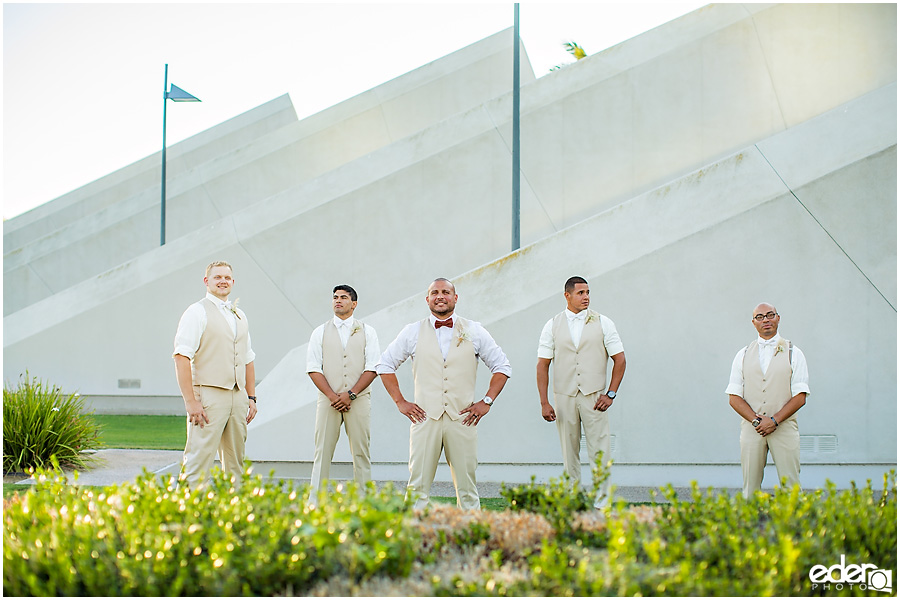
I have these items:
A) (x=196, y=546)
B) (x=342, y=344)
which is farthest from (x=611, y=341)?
(x=196, y=546)

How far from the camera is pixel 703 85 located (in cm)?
1149

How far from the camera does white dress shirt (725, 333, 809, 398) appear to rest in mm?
5312

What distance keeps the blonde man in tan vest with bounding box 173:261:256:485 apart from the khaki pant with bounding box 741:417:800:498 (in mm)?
3454

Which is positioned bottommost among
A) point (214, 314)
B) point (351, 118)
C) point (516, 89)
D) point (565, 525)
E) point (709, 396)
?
point (565, 525)

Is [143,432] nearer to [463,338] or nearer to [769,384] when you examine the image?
[463,338]

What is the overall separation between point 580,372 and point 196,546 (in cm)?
345

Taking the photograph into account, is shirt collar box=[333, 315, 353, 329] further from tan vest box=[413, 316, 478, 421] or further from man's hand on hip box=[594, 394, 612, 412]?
man's hand on hip box=[594, 394, 612, 412]

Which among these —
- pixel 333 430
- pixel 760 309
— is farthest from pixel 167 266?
pixel 760 309

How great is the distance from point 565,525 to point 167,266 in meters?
10.6

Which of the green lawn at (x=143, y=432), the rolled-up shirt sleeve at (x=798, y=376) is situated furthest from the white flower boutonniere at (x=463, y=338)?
the green lawn at (x=143, y=432)

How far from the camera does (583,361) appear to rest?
569 cm

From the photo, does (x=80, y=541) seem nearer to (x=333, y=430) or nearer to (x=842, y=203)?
(x=333, y=430)

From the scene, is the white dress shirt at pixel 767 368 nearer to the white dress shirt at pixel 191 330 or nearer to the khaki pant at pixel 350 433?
the khaki pant at pixel 350 433

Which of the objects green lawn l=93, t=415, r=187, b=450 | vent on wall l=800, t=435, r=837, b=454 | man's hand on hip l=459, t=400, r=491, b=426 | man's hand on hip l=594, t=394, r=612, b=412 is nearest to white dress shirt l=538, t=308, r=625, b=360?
man's hand on hip l=594, t=394, r=612, b=412
